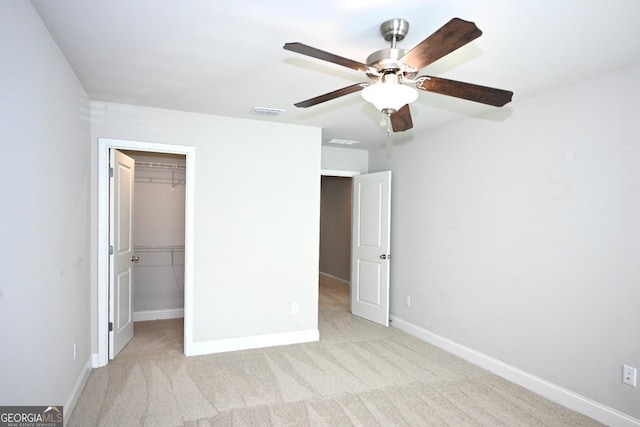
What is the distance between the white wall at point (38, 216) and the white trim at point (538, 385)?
11.2ft

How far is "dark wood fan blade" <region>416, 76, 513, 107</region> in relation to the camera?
6.24 ft

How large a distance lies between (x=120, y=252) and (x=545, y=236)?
13.0 ft

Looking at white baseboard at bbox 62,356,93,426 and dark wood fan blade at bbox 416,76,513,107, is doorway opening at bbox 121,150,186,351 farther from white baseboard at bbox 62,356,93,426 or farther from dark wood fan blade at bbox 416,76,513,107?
dark wood fan blade at bbox 416,76,513,107

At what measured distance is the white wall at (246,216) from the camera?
12.6 feet

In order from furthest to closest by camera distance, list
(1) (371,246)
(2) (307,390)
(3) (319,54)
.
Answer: (1) (371,246) < (2) (307,390) < (3) (319,54)

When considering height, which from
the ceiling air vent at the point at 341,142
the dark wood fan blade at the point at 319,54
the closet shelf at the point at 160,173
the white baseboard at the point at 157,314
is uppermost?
the ceiling air vent at the point at 341,142

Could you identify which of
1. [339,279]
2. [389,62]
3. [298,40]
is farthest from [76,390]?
[339,279]

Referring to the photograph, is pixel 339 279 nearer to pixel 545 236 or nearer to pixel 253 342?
pixel 253 342

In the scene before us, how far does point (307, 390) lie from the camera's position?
10.2 feet

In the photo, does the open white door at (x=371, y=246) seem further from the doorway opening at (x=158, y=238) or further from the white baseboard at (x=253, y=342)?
the doorway opening at (x=158, y=238)

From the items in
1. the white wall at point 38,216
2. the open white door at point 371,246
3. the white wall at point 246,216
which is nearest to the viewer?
the white wall at point 38,216

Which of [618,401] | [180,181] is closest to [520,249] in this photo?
[618,401]

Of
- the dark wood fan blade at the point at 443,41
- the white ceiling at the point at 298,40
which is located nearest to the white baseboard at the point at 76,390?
the white ceiling at the point at 298,40

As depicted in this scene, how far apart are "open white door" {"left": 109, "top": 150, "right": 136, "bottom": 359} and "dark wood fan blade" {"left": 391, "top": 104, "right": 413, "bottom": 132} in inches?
108
